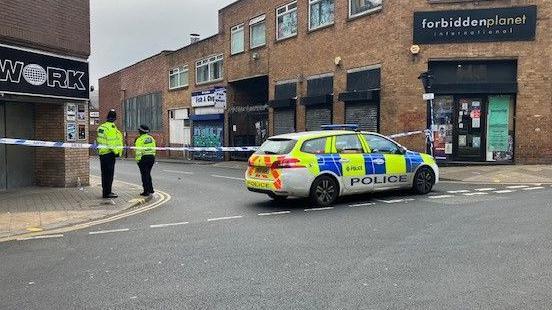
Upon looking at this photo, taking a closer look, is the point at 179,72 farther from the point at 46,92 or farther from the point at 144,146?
the point at 144,146

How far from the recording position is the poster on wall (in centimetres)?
1372

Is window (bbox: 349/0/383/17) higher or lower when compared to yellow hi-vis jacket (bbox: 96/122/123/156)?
higher

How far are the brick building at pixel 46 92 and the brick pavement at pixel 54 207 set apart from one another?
0.69 m

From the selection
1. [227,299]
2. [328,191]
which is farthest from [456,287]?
[328,191]

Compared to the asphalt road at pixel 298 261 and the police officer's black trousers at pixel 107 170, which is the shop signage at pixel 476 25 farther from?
the police officer's black trousers at pixel 107 170

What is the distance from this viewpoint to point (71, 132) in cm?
1380

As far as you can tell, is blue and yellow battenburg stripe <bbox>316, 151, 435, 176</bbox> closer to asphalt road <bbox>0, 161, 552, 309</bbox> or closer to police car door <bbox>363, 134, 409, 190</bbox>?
police car door <bbox>363, 134, 409, 190</bbox>

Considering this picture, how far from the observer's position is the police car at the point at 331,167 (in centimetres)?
1018

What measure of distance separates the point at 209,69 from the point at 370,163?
23824 mm

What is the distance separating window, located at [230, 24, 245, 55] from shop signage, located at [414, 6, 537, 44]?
13059mm

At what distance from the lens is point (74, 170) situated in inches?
544

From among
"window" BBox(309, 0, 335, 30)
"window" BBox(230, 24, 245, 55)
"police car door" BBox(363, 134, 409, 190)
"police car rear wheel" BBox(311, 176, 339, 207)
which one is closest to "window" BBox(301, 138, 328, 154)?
"police car rear wheel" BBox(311, 176, 339, 207)

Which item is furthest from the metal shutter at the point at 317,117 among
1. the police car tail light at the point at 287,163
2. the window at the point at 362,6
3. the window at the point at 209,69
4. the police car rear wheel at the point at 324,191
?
the police car tail light at the point at 287,163

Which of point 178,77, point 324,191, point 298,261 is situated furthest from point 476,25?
point 178,77
